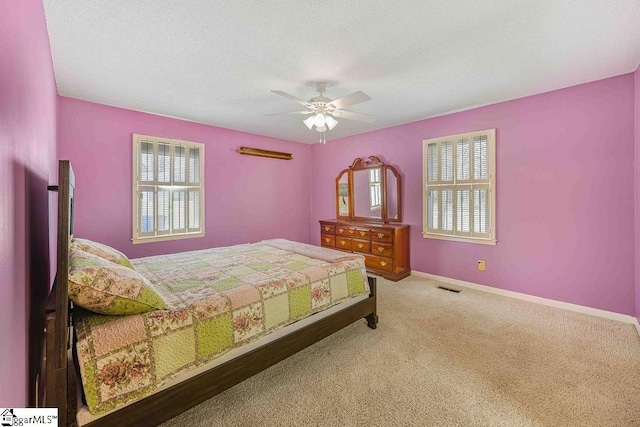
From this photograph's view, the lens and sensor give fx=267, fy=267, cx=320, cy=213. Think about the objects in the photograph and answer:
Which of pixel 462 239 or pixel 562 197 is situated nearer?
pixel 562 197

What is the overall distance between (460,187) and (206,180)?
3.94m

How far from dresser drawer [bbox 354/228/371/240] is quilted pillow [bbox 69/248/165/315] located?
3.34 m

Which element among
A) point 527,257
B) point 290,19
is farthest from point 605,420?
point 290,19

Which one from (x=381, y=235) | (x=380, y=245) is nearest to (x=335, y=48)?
(x=381, y=235)

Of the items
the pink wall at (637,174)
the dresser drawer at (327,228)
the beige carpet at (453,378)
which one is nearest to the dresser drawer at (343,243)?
the dresser drawer at (327,228)

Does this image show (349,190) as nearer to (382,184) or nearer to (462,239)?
(382,184)

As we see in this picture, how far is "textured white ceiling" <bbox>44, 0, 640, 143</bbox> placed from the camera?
1.77 m

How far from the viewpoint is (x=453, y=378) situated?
1.94 meters

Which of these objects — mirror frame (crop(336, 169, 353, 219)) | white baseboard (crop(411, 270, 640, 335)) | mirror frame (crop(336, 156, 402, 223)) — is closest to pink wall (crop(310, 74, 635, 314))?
white baseboard (crop(411, 270, 640, 335))

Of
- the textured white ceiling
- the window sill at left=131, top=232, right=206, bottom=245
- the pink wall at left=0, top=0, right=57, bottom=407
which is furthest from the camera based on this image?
the window sill at left=131, top=232, right=206, bottom=245

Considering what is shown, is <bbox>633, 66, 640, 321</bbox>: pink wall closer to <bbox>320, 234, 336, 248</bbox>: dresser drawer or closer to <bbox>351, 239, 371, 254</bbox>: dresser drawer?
<bbox>351, 239, 371, 254</bbox>: dresser drawer

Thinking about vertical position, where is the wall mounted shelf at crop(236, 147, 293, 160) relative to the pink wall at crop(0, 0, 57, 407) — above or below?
above

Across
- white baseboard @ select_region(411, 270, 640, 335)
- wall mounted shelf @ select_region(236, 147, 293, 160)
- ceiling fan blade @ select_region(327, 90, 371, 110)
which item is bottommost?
white baseboard @ select_region(411, 270, 640, 335)

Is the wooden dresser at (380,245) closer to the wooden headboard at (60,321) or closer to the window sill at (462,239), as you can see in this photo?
the window sill at (462,239)
